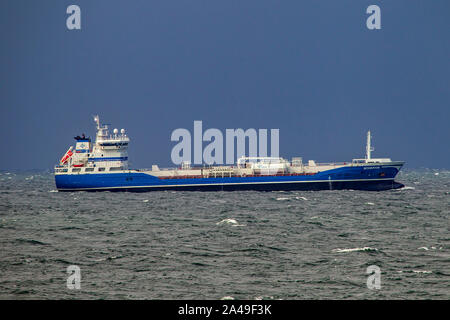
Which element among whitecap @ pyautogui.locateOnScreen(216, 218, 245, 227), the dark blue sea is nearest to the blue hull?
the dark blue sea

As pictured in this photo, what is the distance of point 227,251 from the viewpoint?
33.0m

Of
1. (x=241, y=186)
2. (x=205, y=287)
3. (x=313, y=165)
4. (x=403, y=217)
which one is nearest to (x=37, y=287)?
(x=205, y=287)

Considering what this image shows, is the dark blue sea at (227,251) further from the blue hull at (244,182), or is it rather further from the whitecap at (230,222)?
the blue hull at (244,182)

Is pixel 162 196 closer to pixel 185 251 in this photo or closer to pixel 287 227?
pixel 287 227

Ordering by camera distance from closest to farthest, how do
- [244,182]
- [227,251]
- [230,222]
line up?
[227,251] < [230,222] < [244,182]

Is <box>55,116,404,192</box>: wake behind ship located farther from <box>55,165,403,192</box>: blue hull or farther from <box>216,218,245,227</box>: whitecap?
<box>216,218,245,227</box>: whitecap

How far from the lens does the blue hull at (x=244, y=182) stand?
7919 centimetres

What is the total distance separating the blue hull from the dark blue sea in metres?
18.7

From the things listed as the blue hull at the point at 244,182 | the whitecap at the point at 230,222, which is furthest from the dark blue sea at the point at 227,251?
the blue hull at the point at 244,182

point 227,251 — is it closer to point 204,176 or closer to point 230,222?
point 230,222

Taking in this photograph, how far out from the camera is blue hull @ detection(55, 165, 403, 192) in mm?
79188

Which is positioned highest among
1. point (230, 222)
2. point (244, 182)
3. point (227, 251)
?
point (244, 182)

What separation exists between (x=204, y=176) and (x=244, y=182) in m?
6.19

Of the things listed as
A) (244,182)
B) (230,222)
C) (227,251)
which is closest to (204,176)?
(244,182)
